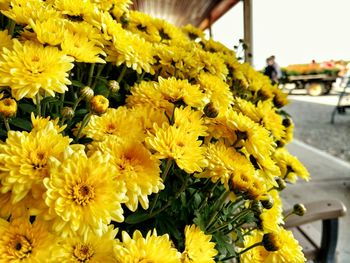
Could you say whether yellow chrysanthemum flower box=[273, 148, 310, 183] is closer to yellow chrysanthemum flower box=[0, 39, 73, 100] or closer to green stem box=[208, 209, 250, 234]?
green stem box=[208, 209, 250, 234]

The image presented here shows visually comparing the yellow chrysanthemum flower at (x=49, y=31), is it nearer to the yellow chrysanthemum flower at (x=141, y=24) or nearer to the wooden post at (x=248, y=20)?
the yellow chrysanthemum flower at (x=141, y=24)

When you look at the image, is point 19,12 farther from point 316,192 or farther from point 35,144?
point 316,192

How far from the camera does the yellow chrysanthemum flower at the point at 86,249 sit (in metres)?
0.38

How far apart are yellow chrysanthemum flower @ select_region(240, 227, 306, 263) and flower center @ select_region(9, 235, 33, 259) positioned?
40 cm

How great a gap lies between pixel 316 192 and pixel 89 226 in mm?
2958

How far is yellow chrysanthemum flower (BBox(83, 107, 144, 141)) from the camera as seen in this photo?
489 millimetres

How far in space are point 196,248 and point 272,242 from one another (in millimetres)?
193

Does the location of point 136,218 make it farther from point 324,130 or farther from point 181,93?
point 324,130

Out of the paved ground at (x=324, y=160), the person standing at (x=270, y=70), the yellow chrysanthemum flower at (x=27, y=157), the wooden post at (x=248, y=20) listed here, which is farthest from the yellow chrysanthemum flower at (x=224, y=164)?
the person standing at (x=270, y=70)

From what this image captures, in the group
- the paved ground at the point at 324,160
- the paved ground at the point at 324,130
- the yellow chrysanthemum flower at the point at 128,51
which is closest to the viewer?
the yellow chrysanthemum flower at the point at 128,51

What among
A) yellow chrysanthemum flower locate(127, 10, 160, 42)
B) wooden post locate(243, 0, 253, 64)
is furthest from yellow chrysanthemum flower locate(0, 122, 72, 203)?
wooden post locate(243, 0, 253, 64)

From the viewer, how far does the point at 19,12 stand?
0.53 meters

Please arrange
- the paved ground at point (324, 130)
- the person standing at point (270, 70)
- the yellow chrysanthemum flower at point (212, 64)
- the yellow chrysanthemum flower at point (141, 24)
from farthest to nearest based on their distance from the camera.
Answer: the person standing at point (270, 70), the paved ground at point (324, 130), the yellow chrysanthemum flower at point (141, 24), the yellow chrysanthemum flower at point (212, 64)

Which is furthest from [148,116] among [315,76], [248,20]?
[315,76]
